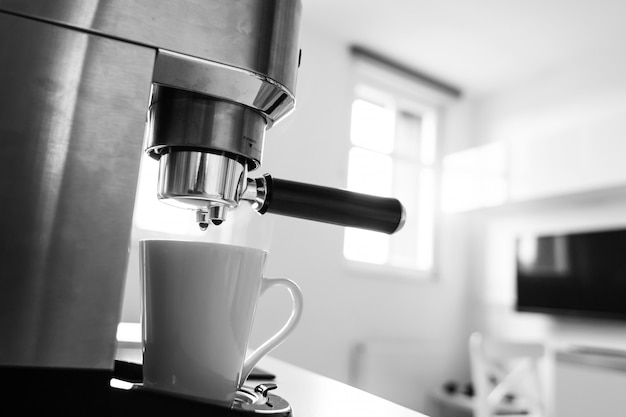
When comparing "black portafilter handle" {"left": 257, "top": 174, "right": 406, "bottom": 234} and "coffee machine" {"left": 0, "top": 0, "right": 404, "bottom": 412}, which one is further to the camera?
"black portafilter handle" {"left": 257, "top": 174, "right": 406, "bottom": 234}

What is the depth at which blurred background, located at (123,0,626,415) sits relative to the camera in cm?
283

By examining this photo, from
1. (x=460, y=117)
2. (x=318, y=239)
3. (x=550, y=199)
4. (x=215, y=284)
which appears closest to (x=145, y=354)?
(x=215, y=284)

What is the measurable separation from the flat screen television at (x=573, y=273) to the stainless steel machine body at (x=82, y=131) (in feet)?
9.61

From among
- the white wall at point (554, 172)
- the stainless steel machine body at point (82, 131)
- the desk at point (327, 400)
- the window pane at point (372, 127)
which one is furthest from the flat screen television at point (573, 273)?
the stainless steel machine body at point (82, 131)

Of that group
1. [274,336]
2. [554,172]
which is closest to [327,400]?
[274,336]

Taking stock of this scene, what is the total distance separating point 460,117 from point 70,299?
3765 millimetres

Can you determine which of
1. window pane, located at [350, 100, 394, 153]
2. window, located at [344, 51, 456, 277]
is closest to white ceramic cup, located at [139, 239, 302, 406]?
window, located at [344, 51, 456, 277]

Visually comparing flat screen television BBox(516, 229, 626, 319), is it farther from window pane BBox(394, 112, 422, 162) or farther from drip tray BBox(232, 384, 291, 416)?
drip tray BBox(232, 384, 291, 416)

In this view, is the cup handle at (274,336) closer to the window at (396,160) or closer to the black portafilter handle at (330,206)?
the black portafilter handle at (330,206)

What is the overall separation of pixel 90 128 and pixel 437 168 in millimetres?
3504

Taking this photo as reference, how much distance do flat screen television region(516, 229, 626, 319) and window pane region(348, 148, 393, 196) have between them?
896 mm

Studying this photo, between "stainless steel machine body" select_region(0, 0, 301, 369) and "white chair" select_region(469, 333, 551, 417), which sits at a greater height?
"stainless steel machine body" select_region(0, 0, 301, 369)

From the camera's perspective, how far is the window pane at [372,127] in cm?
340

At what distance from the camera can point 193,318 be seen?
0.37 meters
